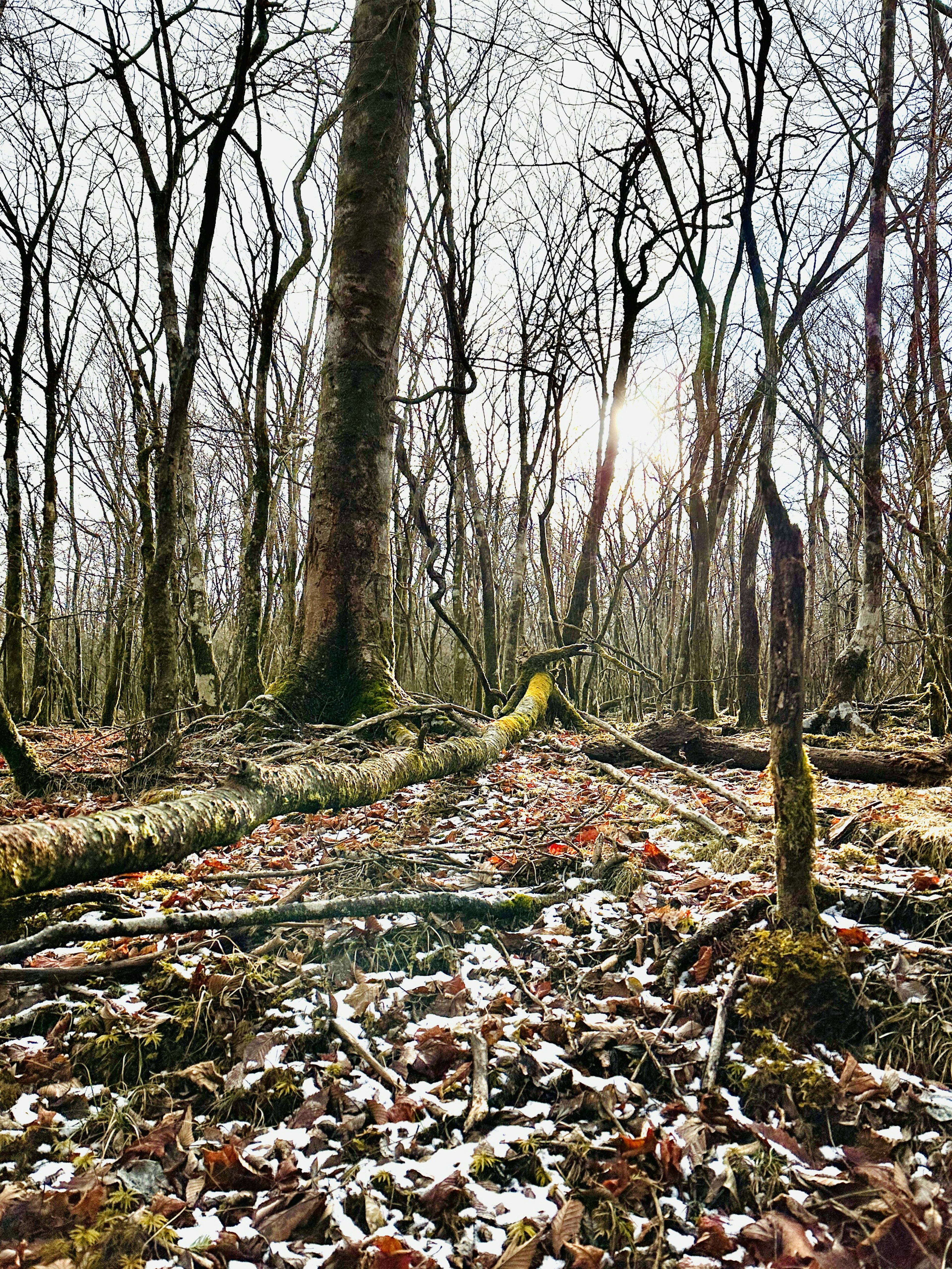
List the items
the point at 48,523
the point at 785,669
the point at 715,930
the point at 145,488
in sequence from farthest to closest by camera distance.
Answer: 1. the point at 48,523
2. the point at 145,488
3. the point at 715,930
4. the point at 785,669

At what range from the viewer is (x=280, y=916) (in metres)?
2.77

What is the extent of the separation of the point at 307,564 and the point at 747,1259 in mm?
4990

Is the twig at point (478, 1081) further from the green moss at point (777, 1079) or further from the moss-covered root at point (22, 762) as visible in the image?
the moss-covered root at point (22, 762)

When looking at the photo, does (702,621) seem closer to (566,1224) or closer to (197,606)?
(197,606)

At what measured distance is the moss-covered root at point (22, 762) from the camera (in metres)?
4.42

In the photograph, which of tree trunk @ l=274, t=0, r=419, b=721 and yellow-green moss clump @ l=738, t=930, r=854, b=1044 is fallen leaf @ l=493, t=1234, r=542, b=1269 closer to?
yellow-green moss clump @ l=738, t=930, r=854, b=1044

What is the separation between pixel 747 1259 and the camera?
1.58m

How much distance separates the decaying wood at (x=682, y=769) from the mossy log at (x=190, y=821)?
1863mm

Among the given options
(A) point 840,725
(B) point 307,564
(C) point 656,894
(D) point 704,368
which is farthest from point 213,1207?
(D) point 704,368

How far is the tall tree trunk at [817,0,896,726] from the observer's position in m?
7.25

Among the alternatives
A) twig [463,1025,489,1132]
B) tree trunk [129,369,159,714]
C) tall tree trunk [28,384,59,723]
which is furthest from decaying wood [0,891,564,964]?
tall tree trunk [28,384,59,723]

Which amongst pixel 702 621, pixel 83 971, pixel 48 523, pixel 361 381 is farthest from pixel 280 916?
pixel 48 523

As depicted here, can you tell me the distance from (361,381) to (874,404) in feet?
18.9

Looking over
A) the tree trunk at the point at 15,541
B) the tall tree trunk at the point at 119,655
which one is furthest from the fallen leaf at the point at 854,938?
the tall tree trunk at the point at 119,655
